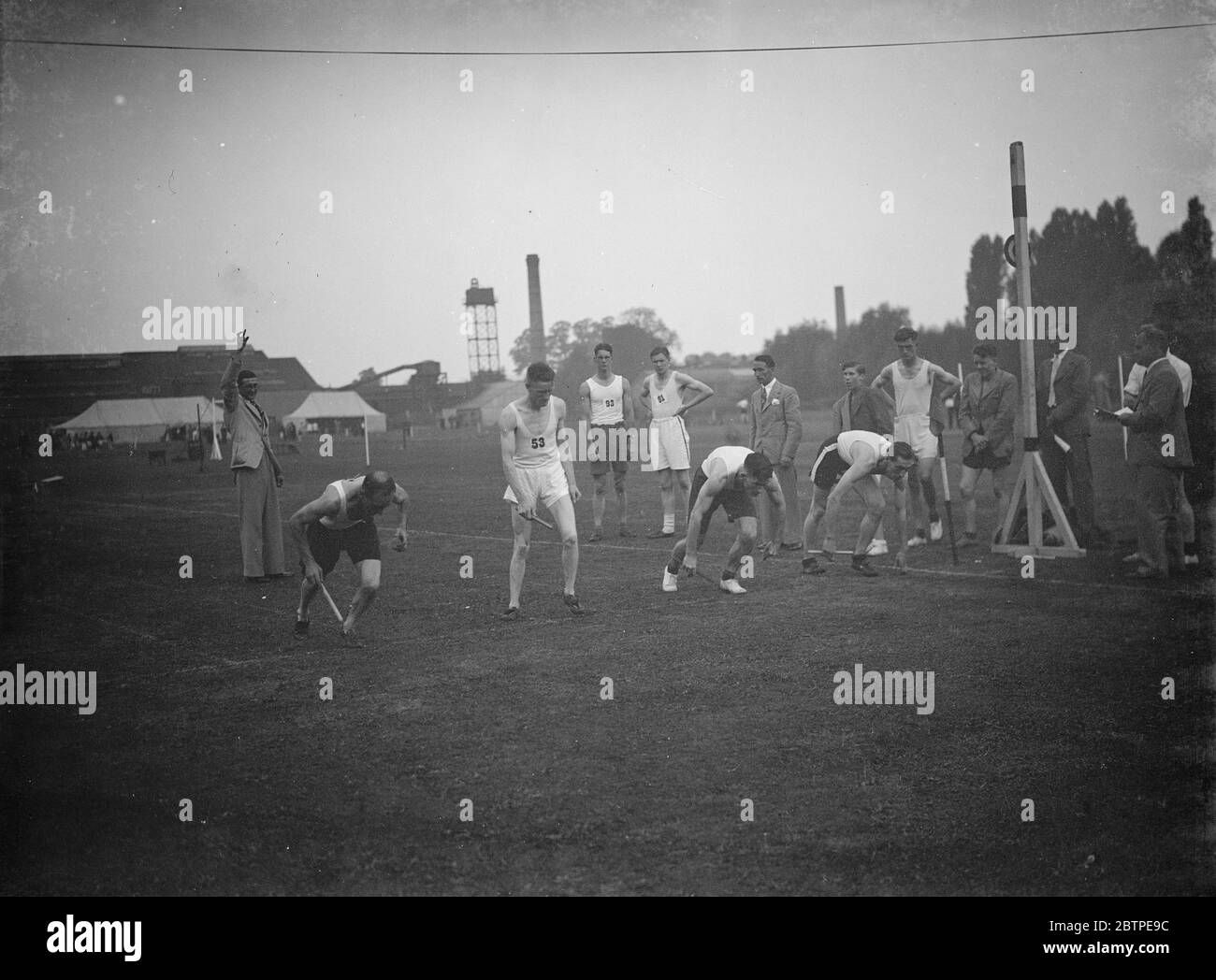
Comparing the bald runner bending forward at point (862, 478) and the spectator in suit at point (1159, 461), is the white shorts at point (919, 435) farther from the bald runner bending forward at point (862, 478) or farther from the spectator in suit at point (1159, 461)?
the spectator in suit at point (1159, 461)

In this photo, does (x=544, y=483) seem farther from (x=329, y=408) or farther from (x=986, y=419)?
(x=329, y=408)

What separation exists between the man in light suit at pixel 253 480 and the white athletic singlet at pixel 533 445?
10.5 ft

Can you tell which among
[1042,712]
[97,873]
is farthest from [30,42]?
[1042,712]

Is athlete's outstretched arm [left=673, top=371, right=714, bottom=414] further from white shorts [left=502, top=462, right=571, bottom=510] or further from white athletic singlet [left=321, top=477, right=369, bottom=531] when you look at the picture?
white athletic singlet [left=321, top=477, right=369, bottom=531]

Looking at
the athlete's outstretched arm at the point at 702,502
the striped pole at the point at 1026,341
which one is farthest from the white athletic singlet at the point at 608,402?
the striped pole at the point at 1026,341

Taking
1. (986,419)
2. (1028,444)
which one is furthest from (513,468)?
(986,419)

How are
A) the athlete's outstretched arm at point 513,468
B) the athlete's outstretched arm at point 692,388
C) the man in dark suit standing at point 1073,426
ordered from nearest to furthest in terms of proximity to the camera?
the athlete's outstretched arm at point 513,468
the man in dark suit standing at point 1073,426
the athlete's outstretched arm at point 692,388

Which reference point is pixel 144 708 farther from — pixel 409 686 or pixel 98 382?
pixel 98 382

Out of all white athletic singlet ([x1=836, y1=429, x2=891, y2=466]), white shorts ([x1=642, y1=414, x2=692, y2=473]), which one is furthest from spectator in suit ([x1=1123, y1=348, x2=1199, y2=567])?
white shorts ([x1=642, y1=414, x2=692, y2=473])

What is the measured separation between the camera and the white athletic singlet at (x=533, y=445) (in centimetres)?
817

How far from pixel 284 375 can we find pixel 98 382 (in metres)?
32.4

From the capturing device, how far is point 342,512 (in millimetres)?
7461

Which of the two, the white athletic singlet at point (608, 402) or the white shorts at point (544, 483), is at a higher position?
the white athletic singlet at point (608, 402)
